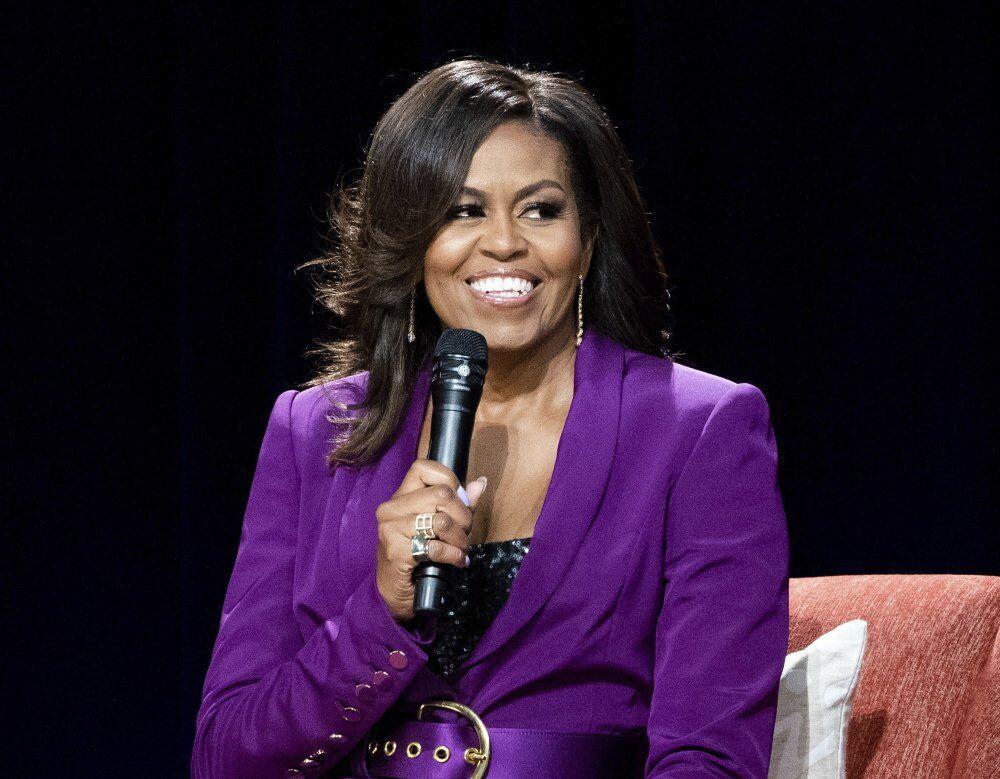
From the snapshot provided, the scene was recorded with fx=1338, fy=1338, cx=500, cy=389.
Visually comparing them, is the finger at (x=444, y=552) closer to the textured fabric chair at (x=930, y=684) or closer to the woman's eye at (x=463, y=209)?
the woman's eye at (x=463, y=209)

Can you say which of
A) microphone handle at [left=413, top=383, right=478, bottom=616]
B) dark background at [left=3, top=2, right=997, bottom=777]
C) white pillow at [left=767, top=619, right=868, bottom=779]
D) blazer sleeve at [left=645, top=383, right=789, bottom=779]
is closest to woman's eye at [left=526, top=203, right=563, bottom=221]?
blazer sleeve at [left=645, top=383, right=789, bottom=779]

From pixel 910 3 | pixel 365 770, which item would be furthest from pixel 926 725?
pixel 910 3

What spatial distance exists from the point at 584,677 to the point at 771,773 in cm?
33

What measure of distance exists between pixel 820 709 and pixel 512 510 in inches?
18.4

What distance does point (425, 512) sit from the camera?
1300 millimetres

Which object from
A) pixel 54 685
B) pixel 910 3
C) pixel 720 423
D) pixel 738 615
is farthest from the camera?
pixel 54 685

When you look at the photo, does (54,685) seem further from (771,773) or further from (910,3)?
(910,3)

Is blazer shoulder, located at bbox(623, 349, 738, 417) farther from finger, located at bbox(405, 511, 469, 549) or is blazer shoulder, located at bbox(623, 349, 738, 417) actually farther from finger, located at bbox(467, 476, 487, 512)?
finger, located at bbox(405, 511, 469, 549)

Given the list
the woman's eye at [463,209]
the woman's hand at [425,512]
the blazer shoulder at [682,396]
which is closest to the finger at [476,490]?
the woman's hand at [425,512]

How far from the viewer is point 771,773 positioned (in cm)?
174

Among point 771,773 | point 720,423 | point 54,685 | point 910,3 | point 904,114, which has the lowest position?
point 54,685

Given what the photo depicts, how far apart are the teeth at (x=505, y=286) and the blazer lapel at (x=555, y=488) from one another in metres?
0.14

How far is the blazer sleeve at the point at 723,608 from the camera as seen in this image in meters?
1.49

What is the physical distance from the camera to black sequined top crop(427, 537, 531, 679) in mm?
1650
